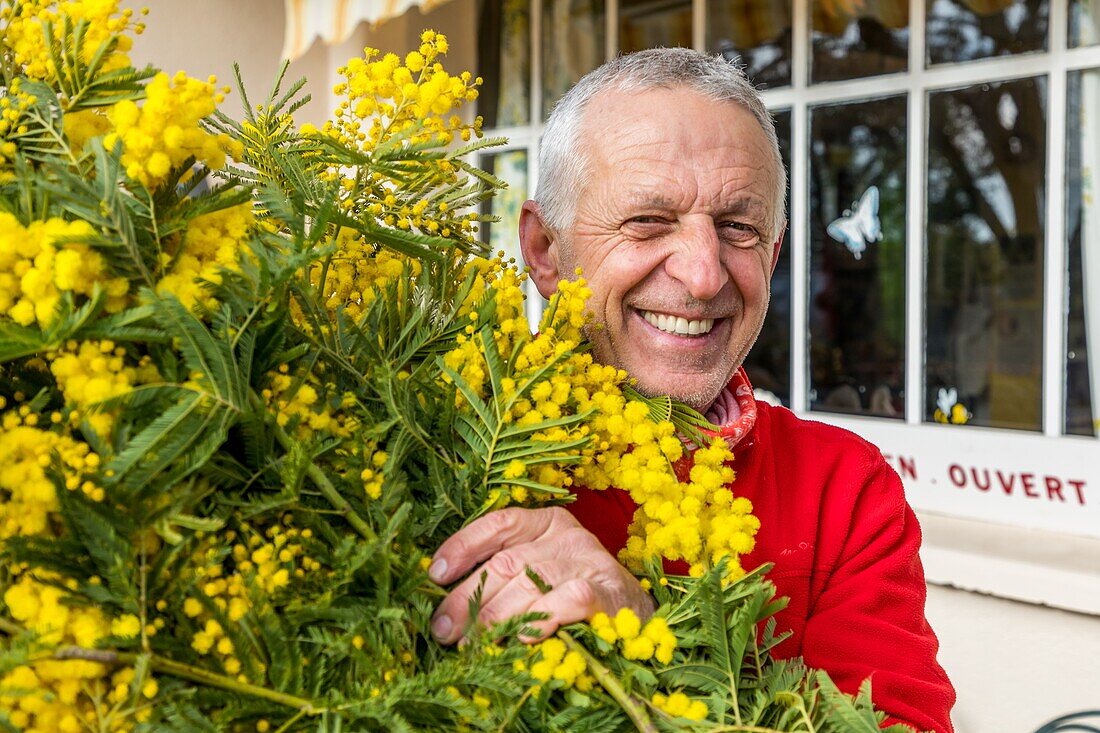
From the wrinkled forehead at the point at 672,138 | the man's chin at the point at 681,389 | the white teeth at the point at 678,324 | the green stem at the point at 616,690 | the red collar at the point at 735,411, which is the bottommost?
the green stem at the point at 616,690

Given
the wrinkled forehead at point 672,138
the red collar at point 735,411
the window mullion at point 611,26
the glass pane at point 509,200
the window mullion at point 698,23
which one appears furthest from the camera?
the glass pane at point 509,200

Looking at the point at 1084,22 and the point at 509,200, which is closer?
the point at 1084,22

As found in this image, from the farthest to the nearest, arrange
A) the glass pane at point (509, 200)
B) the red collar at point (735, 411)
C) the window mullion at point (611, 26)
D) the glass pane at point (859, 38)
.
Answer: the glass pane at point (509, 200) < the window mullion at point (611, 26) < the glass pane at point (859, 38) < the red collar at point (735, 411)

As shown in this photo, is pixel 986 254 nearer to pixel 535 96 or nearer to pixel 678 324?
pixel 535 96

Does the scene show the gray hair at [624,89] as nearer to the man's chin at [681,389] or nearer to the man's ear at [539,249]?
the man's ear at [539,249]

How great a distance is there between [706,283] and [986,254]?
2162mm

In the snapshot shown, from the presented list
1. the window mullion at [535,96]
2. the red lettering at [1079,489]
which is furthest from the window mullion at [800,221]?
the window mullion at [535,96]

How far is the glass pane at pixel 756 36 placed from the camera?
3.27m

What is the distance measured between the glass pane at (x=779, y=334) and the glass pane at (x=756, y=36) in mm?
152

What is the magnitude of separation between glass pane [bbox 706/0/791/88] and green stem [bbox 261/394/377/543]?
289 centimetres

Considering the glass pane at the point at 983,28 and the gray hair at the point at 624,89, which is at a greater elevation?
the glass pane at the point at 983,28

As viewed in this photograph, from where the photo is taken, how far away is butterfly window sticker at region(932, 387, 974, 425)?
2.96 m

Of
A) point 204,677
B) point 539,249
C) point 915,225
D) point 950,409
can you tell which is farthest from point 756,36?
point 204,677

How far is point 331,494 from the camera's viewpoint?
68cm
